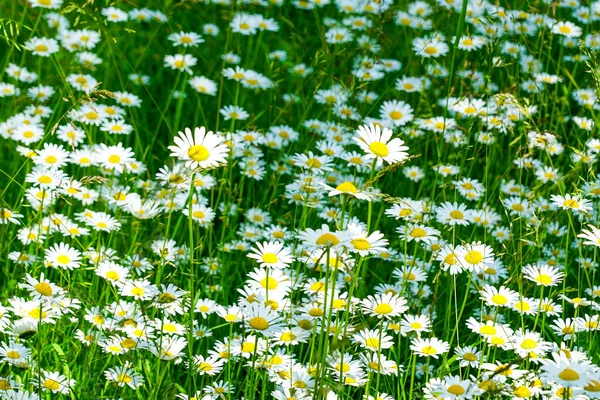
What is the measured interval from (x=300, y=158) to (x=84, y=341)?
1.03m

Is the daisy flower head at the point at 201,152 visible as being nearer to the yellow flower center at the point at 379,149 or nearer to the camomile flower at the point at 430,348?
the yellow flower center at the point at 379,149

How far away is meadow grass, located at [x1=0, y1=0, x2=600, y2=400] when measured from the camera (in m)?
1.85

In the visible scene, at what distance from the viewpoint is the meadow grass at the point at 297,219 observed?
1.85m

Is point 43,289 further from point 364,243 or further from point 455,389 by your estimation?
point 455,389

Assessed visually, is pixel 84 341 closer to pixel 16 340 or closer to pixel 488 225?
pixel 16 340

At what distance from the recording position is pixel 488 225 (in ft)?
9.62

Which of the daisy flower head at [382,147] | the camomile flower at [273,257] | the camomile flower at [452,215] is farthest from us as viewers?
the camomile flower at [452,215]

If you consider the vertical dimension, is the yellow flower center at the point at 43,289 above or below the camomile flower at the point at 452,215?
below

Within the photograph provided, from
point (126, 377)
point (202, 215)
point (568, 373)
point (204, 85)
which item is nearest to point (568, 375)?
point (568, 373)

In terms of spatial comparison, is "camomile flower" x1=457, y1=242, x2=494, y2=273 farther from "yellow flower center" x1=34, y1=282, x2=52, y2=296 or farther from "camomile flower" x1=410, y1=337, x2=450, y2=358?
"yellow flower center" x1=34, y1=282, x2=52, y2=296

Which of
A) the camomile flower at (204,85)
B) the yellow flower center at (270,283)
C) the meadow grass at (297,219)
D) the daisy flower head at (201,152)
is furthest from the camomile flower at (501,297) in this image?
the camomile flower at (204,85)

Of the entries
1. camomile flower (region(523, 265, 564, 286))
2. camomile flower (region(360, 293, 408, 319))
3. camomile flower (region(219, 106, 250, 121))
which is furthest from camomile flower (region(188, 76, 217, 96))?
camomile flower (region(360, 293, 408, 319))

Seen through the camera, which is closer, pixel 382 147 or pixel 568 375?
pixel 568 375

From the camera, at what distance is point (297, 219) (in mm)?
3084
